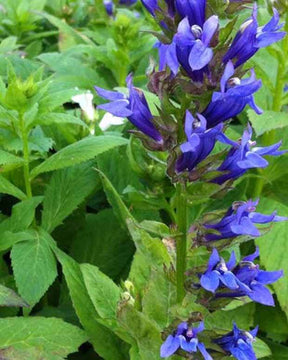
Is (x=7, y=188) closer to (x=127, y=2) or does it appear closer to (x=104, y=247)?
(x=104, y=247)

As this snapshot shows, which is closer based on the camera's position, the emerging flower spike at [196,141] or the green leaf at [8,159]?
the emerging flower spike at [196,141]

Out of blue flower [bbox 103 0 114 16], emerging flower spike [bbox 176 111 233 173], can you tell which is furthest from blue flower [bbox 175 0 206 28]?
blue flower [bbox 103 0 114 16]

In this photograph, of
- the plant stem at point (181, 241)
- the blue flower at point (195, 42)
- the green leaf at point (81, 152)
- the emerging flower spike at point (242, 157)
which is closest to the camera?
the blue flower at point (195, 42)

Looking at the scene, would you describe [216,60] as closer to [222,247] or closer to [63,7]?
[222,247]

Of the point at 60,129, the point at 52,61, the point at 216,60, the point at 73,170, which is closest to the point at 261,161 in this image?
the point at 216,60

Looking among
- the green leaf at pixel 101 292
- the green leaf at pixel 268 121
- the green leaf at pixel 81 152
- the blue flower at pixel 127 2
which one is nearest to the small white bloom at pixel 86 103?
the green leaf at pixel 81 152

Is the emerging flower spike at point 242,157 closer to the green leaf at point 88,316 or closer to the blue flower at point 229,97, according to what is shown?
the blue flower at point 229,97

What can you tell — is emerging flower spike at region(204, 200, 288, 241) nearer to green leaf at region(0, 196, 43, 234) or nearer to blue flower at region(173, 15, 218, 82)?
blue flower at region(173, 15, 218, 82)

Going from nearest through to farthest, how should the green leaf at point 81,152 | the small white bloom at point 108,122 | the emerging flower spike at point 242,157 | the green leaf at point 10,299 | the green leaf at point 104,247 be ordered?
the emerging flower spike at point 242,157 → the green leaf at point 10,299 → the green leaf at point 81,152 → the green leaf at point 104,247 → the small white bloom at point 108,122
